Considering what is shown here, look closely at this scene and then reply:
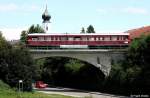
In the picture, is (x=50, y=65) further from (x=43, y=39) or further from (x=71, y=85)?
(x=43, y=39)

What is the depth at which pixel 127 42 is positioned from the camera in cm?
7575

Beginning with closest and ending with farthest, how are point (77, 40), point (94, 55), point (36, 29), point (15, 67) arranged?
point (15, 67) → point (77, 40) → point (94, 55) → point (36, 29)

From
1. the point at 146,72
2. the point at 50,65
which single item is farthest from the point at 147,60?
the point at 50,65

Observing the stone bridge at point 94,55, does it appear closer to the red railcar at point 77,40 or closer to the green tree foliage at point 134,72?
the red railcar at point 77,40

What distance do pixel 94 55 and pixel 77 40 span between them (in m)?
3.58

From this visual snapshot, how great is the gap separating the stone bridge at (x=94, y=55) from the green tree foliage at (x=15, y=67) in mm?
8223

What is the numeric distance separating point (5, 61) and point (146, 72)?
17350 millimetres

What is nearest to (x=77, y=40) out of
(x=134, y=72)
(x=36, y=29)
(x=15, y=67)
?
(x=134, y=72)

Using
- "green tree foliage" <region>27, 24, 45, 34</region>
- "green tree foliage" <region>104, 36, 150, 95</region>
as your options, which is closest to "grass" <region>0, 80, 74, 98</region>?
"green tree foliage" <region>104, 36, 150, 95</region>

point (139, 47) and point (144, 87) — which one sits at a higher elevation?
point (139, 47)

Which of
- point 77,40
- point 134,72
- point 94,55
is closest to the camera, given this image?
point 134,72

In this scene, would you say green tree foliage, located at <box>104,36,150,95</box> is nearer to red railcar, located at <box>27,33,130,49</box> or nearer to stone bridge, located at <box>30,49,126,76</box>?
stone bridge, located at <box>30,49,126,76</box>

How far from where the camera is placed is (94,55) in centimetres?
7719

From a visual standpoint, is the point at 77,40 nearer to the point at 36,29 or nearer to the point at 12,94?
the point at 12,94
